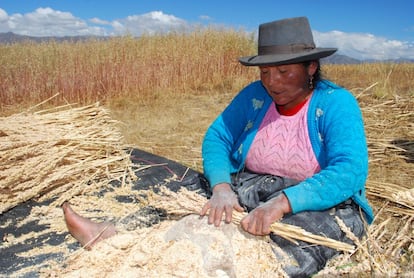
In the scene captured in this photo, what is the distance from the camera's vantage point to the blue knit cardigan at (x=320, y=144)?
5.69 ft

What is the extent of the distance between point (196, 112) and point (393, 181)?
365 centimetres

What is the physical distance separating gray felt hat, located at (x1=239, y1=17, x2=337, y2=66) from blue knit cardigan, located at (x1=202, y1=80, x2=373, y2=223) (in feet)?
0.70

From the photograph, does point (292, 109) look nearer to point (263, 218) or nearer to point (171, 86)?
point (263, 218)

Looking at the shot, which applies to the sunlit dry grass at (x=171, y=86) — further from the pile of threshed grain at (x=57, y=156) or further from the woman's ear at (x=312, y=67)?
the woman's ear at (x=312, y=67)

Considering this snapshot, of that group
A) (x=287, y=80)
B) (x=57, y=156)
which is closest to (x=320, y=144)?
(x=287, y=80)

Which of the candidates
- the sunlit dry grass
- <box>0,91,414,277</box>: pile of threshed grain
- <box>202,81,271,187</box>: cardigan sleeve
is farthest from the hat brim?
the sunlit dry grass

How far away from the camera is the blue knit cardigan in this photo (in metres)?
1.73

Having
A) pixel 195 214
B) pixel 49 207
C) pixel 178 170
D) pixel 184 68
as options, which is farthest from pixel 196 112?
pixel 195 214

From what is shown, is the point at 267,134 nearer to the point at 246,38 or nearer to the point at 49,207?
the point at 49,207

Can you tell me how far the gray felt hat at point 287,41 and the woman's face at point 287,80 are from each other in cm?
6

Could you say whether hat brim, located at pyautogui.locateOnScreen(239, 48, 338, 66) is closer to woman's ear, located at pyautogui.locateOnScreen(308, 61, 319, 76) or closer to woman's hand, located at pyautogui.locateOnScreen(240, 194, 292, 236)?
woman's ear, located at pyautogui.locateOnScreen(308, 61, 319, 76)

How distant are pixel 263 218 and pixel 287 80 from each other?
2.19 feet

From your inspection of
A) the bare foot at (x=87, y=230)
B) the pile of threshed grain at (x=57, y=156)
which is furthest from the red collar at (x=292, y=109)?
the pile of threshed grain at (x=57, y=156)

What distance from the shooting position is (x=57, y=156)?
8.54 ft
